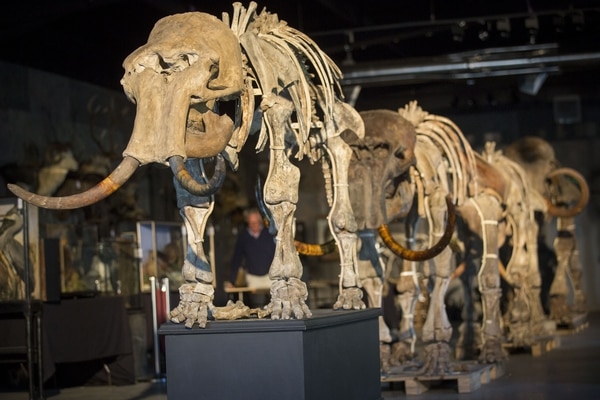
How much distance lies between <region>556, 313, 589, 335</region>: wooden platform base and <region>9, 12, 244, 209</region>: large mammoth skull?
10.9 m

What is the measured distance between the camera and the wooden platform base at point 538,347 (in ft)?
45.8

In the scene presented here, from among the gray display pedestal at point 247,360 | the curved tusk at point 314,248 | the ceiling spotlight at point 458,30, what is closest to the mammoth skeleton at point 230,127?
the gray display pedestal at point 247,360

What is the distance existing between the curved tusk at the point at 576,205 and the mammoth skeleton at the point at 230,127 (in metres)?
7.84

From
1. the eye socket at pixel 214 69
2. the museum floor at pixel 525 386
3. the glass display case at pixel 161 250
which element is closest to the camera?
the eye socket at pixel 214 69

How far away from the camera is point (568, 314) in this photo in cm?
1759

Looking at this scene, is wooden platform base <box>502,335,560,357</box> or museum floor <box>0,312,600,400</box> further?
wooden platform base <box>502,335,560,357</box>

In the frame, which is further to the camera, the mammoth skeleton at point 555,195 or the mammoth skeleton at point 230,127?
the mammoth skeleton at point 555,195

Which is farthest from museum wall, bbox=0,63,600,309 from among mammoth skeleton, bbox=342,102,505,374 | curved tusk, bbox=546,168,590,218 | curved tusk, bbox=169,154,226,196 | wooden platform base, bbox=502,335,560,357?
curved tusk, bbox=169,154,226,196

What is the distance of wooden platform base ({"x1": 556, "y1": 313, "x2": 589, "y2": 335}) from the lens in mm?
16909

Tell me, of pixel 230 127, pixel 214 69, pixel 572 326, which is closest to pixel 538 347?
pixel 572 326

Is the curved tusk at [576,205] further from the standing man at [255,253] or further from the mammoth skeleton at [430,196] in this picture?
the standing man at [255,253]

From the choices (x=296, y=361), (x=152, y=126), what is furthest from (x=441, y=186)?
(x=152, y=126)

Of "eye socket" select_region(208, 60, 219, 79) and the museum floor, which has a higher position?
"eye socket" select_region(208, 60, 219, 79)

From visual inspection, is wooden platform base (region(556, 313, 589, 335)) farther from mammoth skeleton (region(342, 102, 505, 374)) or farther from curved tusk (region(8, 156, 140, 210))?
curved tusk (region(8, 156, 140, 210))
